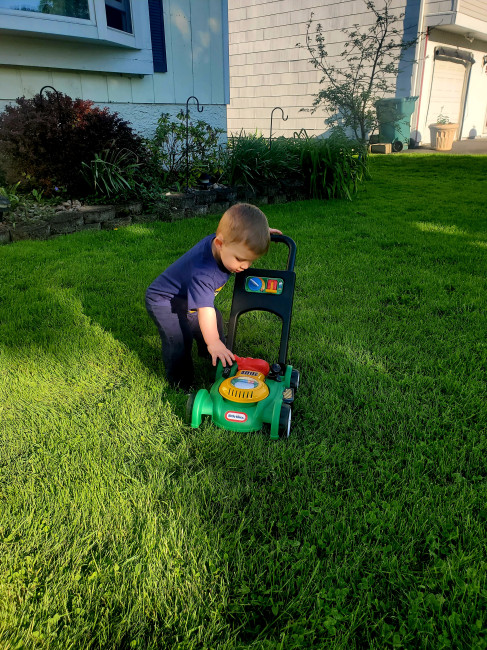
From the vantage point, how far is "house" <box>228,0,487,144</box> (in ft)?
43.3

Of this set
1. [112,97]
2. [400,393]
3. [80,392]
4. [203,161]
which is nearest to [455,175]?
[203,161]

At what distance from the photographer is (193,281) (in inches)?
84.3

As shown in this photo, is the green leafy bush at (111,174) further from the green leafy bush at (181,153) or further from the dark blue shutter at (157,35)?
the dark blue shutter at (157,35)

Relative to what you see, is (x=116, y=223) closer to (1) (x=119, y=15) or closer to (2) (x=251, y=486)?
(1) (x=119, y=15)

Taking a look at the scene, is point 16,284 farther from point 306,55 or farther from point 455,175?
point 306,55

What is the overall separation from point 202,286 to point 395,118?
13.0 meters

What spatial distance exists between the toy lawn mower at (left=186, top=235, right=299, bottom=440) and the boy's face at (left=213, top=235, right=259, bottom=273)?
155 mm

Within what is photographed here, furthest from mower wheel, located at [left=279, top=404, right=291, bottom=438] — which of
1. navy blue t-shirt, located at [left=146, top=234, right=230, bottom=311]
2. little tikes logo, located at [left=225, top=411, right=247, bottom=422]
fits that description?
navy blue t-shirt, located at [left=146, top=234, right=230, bottom=311]

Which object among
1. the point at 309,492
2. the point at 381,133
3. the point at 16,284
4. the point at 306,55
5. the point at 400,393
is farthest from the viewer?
the point at 306,55

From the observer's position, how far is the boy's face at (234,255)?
6.71 feet

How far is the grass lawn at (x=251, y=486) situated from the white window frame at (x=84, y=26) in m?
3.57

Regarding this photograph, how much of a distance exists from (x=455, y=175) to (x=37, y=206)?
738 cm

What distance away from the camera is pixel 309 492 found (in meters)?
1.79

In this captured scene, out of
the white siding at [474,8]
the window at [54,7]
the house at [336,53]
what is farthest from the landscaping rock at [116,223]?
the white siding at [474,8]
